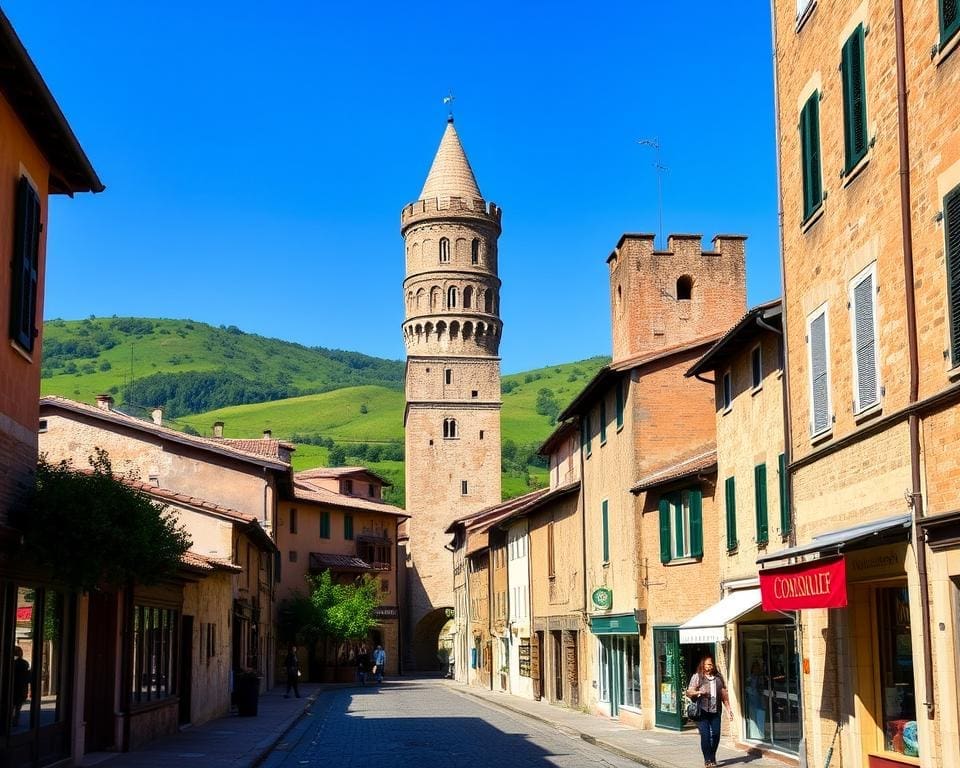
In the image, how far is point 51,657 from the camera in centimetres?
1748

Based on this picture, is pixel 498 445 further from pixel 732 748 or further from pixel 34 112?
pixel 34 112

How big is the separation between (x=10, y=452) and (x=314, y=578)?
1980 inches

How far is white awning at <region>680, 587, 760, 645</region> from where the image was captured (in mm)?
21188

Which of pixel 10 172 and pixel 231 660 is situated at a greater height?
pixel 10 172

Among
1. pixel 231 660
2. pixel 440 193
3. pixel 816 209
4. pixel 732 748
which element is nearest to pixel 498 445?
pixel 440 193

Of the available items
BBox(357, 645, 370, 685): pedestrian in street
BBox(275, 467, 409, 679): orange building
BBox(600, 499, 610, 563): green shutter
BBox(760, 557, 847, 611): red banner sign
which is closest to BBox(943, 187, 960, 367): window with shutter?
BBox(760, 557, 847, 611): red banner sign

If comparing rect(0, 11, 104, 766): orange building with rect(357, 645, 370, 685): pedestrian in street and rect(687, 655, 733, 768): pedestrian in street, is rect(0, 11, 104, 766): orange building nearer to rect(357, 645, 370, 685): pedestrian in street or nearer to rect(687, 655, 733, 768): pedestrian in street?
rect(687, 655, 733, 768): pedestrian in street

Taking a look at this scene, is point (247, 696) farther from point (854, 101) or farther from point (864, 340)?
point (854, 101)

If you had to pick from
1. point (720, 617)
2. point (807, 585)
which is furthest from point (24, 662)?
point (720, 617)

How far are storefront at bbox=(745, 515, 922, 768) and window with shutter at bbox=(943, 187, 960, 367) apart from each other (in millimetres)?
1990

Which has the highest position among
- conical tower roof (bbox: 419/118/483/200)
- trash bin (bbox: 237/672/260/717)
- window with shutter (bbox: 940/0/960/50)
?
conical tower roof (bbox: 419/118/483/200)

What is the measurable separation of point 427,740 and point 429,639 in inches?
2247

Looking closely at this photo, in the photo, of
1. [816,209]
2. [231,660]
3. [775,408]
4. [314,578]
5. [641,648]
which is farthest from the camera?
[314,578]

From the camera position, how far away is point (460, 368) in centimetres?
8506
